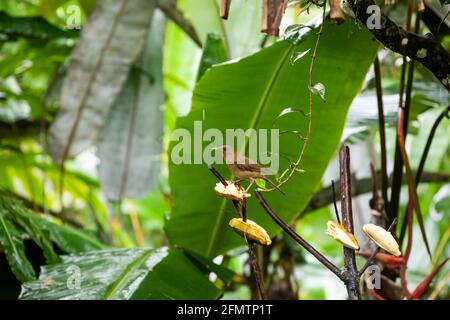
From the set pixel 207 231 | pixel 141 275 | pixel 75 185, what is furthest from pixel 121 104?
pixel 141 275

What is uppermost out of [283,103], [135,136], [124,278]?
[283,103]

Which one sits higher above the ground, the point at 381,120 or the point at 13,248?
the point at 381,120

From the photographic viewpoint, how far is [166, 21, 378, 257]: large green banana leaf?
103cm

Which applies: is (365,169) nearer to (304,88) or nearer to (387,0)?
(304,88)

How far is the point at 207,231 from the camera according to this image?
127 centimetres

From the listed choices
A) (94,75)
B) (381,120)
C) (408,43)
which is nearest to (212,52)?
(381,120)

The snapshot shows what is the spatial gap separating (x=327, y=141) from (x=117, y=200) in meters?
0.82

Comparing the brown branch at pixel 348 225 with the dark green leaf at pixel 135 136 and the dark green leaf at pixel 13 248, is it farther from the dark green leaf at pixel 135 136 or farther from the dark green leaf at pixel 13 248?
the dark green leaf at pixel 135 136

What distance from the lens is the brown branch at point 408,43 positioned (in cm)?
68

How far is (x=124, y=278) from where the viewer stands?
1.04 metres

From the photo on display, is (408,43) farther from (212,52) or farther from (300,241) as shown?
(212,52)

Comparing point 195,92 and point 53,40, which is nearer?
point 195,92

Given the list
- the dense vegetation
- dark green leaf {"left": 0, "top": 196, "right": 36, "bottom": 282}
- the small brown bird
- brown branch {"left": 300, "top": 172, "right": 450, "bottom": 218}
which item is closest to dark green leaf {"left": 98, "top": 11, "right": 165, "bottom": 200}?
the dense vegetation

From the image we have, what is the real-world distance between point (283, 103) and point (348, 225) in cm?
47
